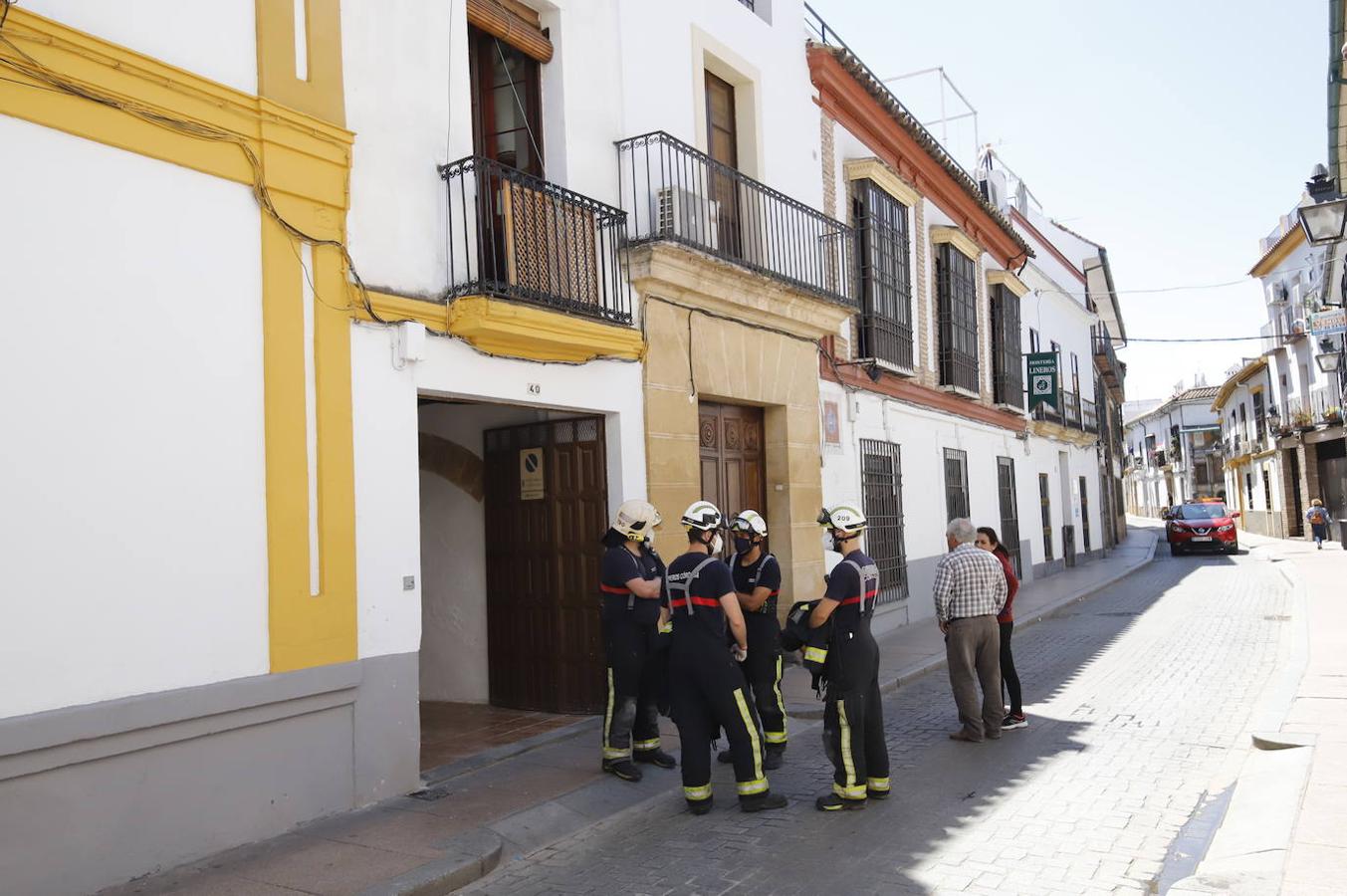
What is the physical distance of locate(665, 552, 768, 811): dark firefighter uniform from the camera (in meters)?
5.59

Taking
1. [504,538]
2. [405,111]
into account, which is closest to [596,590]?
[504,538]

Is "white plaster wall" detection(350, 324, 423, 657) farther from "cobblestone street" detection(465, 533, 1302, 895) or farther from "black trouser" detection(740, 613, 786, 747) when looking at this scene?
"black trouser" detection(740, 613, 786, 747)

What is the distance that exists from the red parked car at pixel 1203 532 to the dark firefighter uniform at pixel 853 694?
88.1 feet

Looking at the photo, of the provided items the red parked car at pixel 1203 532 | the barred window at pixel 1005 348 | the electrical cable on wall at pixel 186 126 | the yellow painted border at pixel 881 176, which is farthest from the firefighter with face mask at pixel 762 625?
the red parked car at pixel 1203 532

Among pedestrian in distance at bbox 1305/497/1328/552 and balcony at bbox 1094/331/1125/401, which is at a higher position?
balcony at bbox 1094/331/1125/401

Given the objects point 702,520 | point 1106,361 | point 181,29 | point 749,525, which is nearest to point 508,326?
point 702,520

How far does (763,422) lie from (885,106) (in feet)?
17.7

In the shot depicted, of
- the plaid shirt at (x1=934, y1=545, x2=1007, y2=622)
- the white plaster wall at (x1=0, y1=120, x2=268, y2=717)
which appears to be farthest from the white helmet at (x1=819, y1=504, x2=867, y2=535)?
the white plaster wall at (x1=0, y1=120, x2=268, y2=717)

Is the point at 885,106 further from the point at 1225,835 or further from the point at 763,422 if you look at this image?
the point at 1225,835

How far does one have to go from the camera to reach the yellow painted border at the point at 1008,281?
19344mm

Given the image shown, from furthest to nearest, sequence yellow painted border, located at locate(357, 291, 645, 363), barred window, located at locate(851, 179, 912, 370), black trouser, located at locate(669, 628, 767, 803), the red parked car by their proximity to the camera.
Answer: the red parked car → barred window, located at locate(851, 179, 912, 370) → yellow painted border, located at locate(357, 291, 645, 363) → black trouser, located at locate(669, 628, 767, 803)

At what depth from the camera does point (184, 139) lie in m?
5.25

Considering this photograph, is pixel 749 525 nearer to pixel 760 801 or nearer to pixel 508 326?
pixel 760 801

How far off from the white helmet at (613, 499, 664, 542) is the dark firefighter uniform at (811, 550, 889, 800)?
1.21 metres
